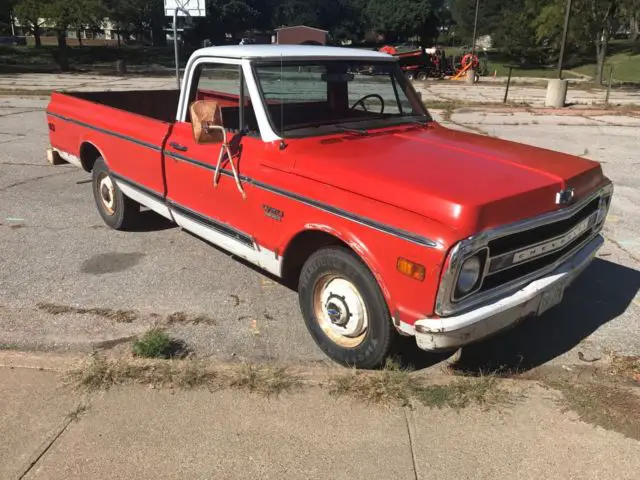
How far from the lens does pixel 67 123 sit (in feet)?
19.7

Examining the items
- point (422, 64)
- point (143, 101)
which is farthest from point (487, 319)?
point (422, 64)

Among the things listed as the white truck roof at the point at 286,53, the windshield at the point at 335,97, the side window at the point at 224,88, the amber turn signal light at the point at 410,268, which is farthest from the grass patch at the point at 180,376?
the white truck roof at the point at 286,53

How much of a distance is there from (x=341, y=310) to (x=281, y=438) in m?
0.85

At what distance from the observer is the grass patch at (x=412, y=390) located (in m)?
3.02

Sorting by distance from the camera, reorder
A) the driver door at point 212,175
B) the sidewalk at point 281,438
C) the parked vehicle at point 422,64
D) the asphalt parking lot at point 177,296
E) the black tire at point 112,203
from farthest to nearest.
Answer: the parked vehicle at point 422,64
the black tire at point 112,203
the driver door at point 212,175
the asphalt parking lot at point 177,296
the sidewalk at point 281,438

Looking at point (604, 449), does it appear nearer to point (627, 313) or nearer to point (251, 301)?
point (627, 313)

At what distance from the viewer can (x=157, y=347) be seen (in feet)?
11.4

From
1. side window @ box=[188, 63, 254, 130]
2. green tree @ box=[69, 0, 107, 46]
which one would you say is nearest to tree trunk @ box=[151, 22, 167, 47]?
green tree @ box=[69, 0, 107, 46]

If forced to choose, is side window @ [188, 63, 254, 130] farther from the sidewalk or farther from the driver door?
the sidewalk

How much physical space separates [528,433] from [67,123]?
5405mm

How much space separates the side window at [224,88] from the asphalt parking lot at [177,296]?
1.36m

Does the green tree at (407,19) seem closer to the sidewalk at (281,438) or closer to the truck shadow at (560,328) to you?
the truck shadow at (560,328)

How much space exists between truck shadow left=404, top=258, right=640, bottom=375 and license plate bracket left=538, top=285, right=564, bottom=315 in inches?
4.4

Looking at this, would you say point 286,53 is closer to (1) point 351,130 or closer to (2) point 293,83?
(2) point 293,83
